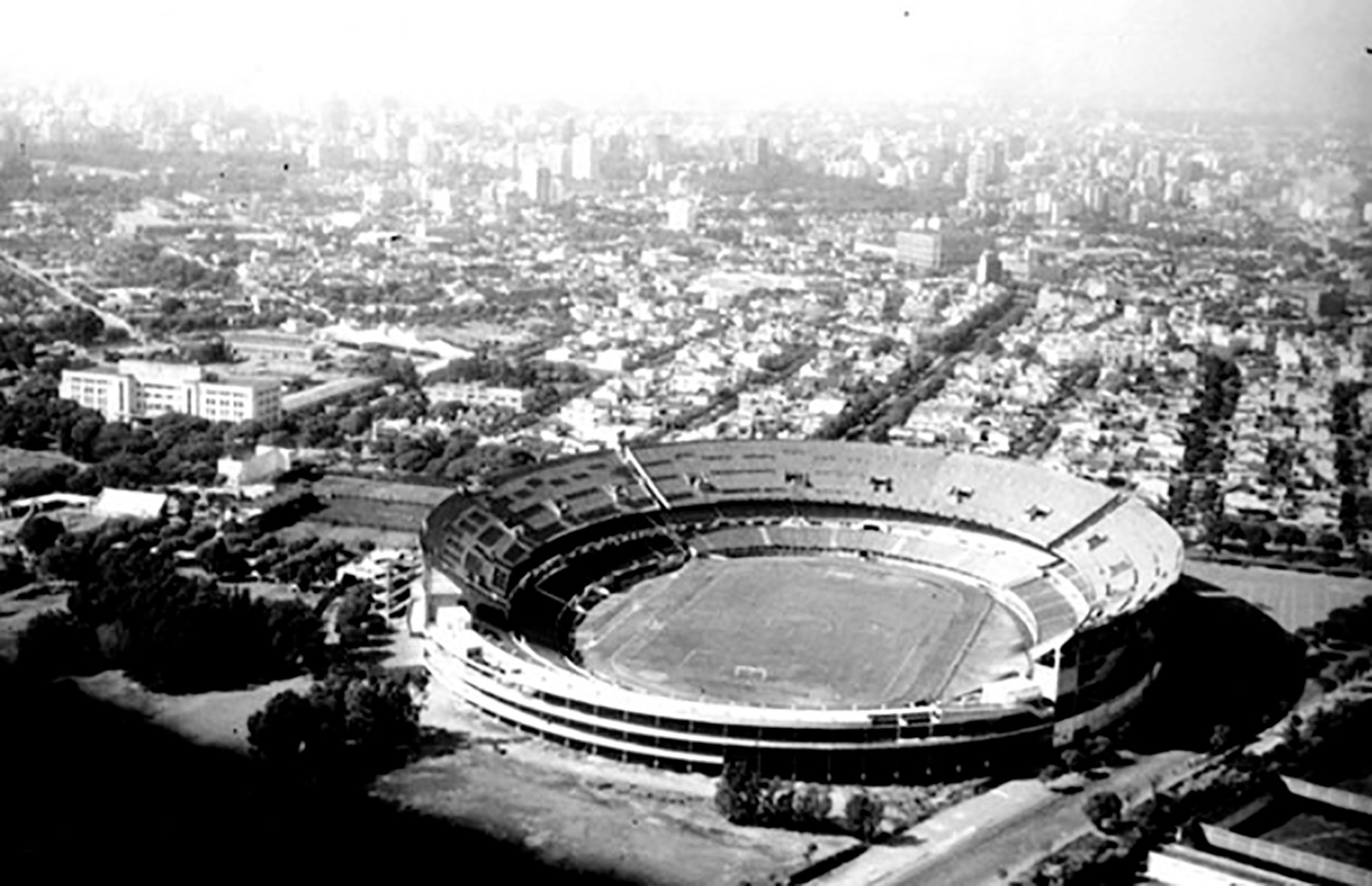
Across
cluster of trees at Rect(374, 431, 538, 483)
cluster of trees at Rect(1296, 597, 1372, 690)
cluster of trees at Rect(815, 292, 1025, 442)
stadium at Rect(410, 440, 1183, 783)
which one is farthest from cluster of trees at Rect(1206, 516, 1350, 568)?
cluster of trees at Rect(374, 431, 538, 483)

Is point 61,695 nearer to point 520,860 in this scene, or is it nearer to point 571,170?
point 520,860

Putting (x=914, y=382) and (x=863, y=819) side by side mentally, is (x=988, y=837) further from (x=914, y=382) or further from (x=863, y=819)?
(x=914, y=382)

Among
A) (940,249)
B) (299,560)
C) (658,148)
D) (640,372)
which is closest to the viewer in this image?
(299,560)

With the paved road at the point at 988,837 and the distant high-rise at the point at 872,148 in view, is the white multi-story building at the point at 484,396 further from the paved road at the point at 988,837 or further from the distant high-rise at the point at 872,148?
the distant high-rise at the point at 872,148

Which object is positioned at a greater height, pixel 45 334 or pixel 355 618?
pixel 45 334

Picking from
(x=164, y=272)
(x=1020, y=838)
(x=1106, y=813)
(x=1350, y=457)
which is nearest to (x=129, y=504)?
(x=1020, y=838)

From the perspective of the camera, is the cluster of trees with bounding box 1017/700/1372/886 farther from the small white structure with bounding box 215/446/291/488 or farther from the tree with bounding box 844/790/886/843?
the small white structure with bounding box 215/446/291/488
